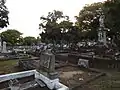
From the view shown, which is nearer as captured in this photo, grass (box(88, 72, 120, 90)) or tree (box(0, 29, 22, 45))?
grass (box(88, 72, 120, 90))

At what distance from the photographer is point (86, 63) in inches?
537

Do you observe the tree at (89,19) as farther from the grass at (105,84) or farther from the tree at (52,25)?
the grass at (105,84)

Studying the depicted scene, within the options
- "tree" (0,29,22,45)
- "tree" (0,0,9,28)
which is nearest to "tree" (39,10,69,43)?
"tree" (0,0,9,28)

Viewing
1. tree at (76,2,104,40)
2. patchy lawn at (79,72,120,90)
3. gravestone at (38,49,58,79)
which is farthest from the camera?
tree at (76,2,104,40)

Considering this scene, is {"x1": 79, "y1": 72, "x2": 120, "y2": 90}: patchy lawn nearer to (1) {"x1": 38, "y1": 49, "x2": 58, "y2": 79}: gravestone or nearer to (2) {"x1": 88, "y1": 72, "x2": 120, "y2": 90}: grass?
(2) {"x1": 88, "y1": 72, "x2": 120, "y2": 90}: grass

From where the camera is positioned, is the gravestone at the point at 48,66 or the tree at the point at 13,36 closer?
the gravestone at the point at 48,66

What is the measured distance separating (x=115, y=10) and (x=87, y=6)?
63.9 feet

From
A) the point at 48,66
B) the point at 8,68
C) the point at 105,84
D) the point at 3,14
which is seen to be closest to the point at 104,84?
the point at 105,84

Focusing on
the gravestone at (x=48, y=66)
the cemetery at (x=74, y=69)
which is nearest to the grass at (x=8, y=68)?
the cemetery at (x=74, y=69)

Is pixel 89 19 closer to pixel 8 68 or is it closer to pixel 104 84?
pixel 8 68

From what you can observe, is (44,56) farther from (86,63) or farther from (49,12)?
(49,12)

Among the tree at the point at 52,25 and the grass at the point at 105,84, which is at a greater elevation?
the tree at the point at 52,25

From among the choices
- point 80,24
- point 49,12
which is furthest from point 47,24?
point 80,24

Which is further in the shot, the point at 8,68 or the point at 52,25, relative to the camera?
the point at 52,25
